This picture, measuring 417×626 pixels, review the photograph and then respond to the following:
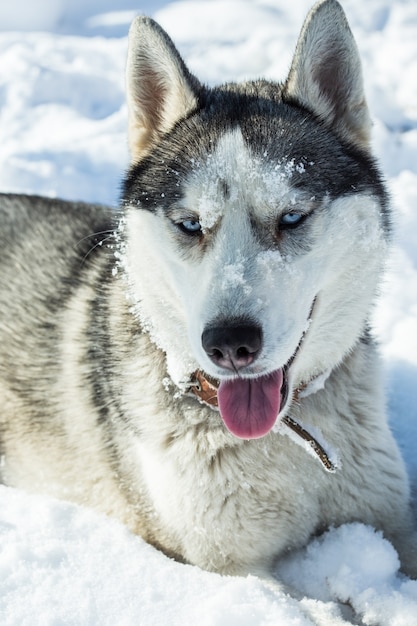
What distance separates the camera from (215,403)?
229cm

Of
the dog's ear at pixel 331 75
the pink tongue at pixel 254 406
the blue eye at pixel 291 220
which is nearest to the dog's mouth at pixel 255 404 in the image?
the pink tongue at pixel 254 406

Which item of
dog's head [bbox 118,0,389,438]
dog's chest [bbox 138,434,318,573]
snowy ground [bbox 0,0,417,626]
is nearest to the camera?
dog's head [bbox 118,0,389,438]

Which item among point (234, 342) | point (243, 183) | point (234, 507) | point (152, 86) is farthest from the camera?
point (152, 86)

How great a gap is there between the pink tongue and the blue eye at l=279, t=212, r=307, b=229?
1.36 ft

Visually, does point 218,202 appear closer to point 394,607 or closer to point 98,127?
point 394,607

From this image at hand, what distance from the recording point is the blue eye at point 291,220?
2.04 m

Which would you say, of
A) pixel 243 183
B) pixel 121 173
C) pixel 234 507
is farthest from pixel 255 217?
pixel 121 173

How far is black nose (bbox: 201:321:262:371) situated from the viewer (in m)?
1.80

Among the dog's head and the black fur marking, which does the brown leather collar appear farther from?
the black fur marking

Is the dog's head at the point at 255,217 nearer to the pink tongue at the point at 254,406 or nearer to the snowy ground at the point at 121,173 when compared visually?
the pink tongue at the point at 254,406

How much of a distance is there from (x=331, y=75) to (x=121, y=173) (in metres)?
1.70

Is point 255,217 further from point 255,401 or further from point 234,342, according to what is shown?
point 255,401

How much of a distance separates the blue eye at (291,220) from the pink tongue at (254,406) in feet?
1.36

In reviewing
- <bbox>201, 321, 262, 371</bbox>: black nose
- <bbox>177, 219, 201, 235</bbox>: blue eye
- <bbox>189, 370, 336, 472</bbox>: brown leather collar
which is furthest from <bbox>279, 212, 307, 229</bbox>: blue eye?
<bbox>189, 370, 336, 472</bbox>: brown leather collar
